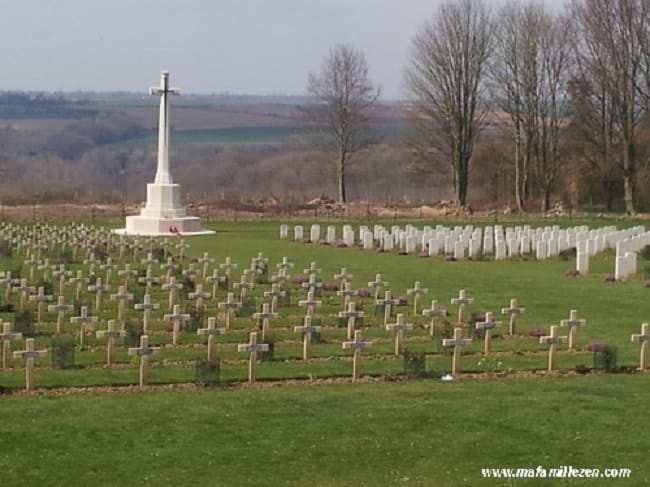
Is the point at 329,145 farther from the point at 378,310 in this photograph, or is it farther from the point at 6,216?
the point at 378,310

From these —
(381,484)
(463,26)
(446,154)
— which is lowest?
(381,484)

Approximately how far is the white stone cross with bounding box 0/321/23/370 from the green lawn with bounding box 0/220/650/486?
0.27 meters

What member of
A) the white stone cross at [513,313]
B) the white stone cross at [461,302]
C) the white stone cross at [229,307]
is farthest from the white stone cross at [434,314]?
the white stone cross at [229,307]

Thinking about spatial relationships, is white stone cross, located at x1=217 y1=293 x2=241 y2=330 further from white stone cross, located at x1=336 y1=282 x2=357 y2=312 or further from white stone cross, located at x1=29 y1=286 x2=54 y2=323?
white stone cross, located at x1=29 y1=286 x2=54 y2=323

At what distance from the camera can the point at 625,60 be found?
5325cm

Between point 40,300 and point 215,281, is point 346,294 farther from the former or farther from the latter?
Result: point 40,300

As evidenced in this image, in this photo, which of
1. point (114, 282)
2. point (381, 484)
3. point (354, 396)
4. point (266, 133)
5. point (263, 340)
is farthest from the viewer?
point (266, 133)

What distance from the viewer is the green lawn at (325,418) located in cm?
989

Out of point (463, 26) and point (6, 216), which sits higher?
point (463, 26)

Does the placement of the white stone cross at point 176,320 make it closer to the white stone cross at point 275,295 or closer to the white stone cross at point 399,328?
the white stone cross at point 399,328

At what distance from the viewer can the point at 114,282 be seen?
77.9 ft

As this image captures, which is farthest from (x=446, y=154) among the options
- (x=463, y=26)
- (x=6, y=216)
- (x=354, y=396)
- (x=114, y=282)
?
(x=354, y=396)

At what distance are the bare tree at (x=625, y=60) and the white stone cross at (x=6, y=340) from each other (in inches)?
1652

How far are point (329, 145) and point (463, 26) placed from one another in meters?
12.8
